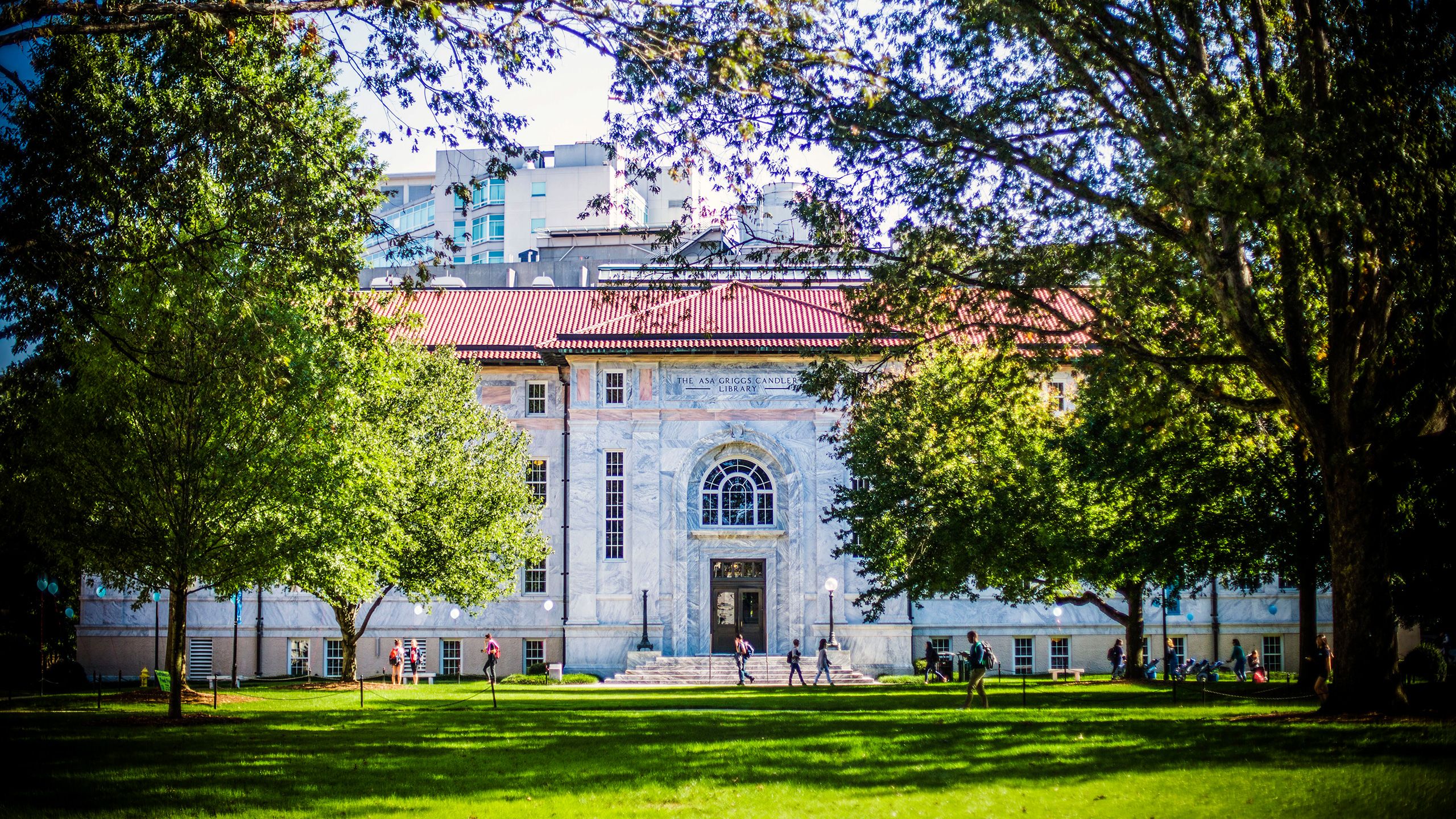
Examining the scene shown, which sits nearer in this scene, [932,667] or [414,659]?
[932,667]

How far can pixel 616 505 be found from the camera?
152 ft

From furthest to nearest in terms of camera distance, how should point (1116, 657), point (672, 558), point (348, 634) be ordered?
point (672, 558)
point (1116, 657)
point (348, 634)

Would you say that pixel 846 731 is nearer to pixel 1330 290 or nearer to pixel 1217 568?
pixel 1330 290

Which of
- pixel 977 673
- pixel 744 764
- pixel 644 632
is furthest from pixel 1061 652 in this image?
pixel 744 764

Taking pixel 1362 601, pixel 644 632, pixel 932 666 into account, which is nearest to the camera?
pixel 1362 601

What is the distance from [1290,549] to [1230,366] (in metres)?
6.46

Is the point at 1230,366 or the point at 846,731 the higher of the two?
the point at 1230,366

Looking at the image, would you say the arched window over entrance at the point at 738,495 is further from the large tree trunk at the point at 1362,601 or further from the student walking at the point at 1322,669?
the large tree trunk at the point at 1362,601

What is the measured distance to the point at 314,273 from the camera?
1739cm

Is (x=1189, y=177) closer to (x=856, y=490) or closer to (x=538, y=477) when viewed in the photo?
(x=856, y=490)

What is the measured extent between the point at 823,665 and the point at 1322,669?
56.4 feet

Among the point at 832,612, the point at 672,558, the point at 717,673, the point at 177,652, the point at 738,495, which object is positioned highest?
the point at 738,495

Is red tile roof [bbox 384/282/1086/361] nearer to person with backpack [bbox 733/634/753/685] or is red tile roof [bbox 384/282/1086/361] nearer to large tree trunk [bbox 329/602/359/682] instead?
large tree trunk [bbox 329/602/359/682]

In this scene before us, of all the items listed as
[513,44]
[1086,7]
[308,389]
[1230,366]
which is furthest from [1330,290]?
[308,389]
